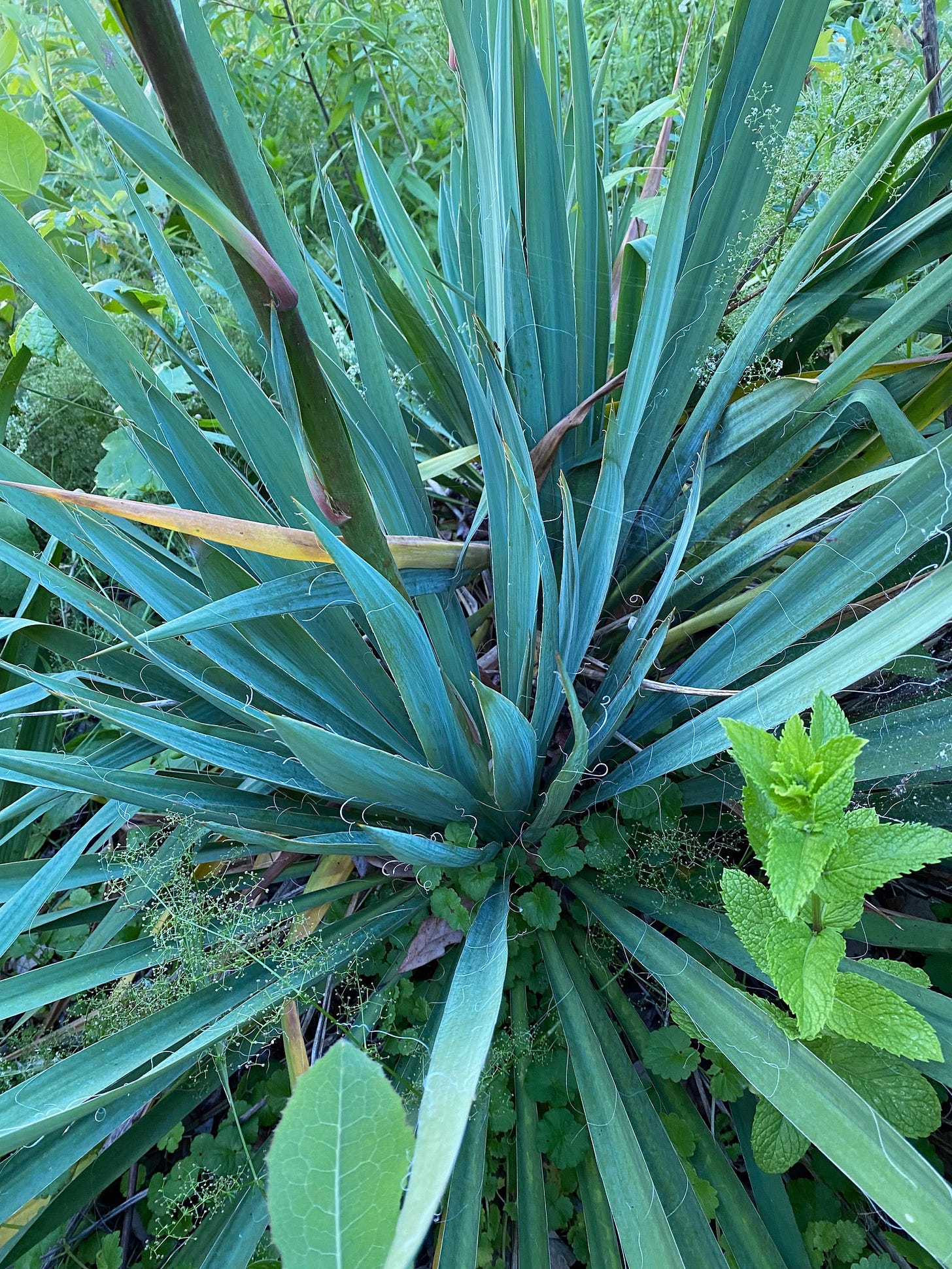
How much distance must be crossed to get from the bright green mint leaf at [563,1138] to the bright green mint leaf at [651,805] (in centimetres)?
36

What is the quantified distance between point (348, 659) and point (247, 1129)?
2.09 feet

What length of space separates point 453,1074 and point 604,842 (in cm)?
43

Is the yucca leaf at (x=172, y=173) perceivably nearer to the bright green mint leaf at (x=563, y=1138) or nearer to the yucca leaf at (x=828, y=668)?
the yucca leaf at (x=828, y=668)

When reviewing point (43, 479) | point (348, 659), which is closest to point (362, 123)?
point (43, 479)

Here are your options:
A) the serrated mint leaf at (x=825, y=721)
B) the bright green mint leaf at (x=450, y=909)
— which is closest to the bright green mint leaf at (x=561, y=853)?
the bright green mint leaf at (x=450, y=909)

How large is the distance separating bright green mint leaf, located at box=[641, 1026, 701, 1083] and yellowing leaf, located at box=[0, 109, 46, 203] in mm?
1504

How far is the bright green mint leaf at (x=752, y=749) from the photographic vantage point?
0.58m

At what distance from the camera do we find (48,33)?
220cm

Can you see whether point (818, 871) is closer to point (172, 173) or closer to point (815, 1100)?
point (815, 1100)

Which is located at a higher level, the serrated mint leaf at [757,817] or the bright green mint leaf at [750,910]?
the serrated mint leaf at [757,817]

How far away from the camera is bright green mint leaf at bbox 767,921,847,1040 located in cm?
53

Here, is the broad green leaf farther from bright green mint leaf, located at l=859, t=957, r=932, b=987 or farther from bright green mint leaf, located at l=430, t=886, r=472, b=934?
bright green mint leaf, located at l=859, t=957, r=932, b=987

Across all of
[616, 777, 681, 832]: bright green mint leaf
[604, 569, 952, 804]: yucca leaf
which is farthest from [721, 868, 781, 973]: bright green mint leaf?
[616, 777, 681, 832]: bright green mint leaf

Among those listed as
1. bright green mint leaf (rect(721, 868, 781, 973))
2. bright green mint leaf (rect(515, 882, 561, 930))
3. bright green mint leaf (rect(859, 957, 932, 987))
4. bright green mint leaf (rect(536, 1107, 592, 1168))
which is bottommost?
bright green mint leaf (rect(536, 1107, 592, 1168))
